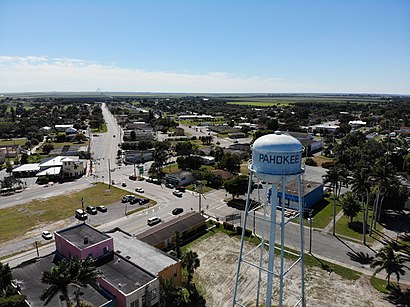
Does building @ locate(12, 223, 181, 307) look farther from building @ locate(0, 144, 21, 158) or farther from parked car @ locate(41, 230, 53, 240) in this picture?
building @ locate(0, 144, 21, 158)

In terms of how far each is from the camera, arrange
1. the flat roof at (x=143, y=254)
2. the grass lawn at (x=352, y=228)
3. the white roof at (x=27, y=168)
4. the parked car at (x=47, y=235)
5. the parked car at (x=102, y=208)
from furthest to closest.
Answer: the white roof at (x=27, y=168) < the parked car at (x=102, y=208) < the grass lawn at (x=352, y=228) < the parked car at (x=47, y=235) < the flat roof at (x=143, y=254)

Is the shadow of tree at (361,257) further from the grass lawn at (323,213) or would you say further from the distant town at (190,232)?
the grass lawn at (323,213)

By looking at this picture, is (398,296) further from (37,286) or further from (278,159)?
(37,286)

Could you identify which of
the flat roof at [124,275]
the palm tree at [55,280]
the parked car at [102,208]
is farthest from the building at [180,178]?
the palm tree at [55,280]

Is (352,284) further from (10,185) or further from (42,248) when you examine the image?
(10,185)

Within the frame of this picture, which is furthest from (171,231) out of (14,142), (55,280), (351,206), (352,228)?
(14,142)

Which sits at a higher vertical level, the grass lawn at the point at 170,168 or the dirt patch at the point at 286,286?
the grass lawn at the point at 170,168

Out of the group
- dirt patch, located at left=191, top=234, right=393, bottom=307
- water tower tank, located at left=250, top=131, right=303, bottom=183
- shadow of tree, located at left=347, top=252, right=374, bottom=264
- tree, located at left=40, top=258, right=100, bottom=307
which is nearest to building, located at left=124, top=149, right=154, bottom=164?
dirt patch, located at left=191, top=234, right=393, bottom=307

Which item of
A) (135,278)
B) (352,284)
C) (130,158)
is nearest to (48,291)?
(135,278)

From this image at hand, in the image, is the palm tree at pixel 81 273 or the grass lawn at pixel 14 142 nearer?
the palm tree at pixel 81 273
